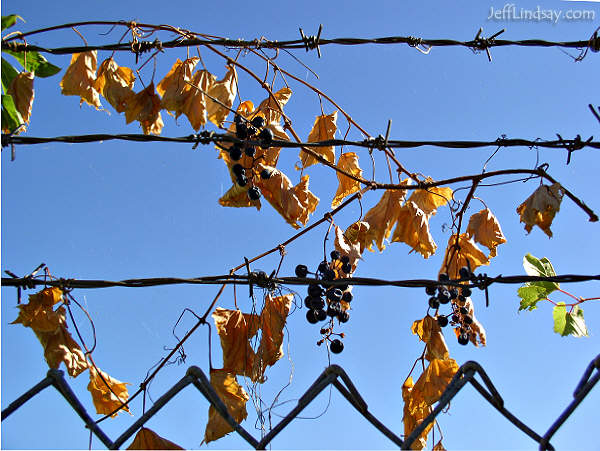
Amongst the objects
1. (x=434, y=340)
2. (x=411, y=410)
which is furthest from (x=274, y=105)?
(x=411, y=410)

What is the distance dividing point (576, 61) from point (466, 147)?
2.96ft

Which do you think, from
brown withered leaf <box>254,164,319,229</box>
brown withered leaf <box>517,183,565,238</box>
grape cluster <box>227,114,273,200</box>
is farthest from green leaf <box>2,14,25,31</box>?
brown withered leaf <box>517,183,565,238</box>

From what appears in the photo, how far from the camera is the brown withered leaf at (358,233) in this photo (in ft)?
10.2

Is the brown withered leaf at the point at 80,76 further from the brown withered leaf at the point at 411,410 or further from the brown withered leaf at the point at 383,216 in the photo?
the brown withered leaf at the point at 411,410

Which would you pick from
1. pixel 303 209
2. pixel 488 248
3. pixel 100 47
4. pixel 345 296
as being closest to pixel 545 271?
pixel 488 248

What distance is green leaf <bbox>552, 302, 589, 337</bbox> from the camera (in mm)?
2912

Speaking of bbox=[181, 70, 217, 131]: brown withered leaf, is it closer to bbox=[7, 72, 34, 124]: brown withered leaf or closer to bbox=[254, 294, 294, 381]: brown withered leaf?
bbox=[7, 72, 34, 124]: brown withered leaf

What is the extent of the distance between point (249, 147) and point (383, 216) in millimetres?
871

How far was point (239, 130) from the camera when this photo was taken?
2.46 metres

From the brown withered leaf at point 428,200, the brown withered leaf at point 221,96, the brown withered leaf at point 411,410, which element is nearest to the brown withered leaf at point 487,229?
the brown withered leaf at point 428,200

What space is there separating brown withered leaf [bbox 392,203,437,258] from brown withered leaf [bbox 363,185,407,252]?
28mm

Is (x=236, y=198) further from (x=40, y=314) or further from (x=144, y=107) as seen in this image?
(x=40, y=314)

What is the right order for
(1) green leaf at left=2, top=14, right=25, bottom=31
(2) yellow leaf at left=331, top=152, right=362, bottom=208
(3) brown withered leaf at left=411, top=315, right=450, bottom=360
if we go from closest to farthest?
(1) green leaf at left=2, top=14, right=25, bottom=31, (3) brown withered leaf at left=411, top=315, right=450, bottom=360, (2) yellow leaf at left=331, top=152, right=362, bottom=208

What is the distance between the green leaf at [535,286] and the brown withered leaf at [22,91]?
197cm
